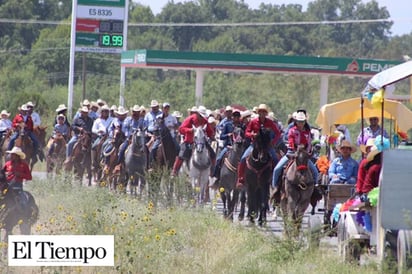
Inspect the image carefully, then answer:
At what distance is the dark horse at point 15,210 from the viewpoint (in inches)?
760

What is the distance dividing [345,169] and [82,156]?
13056 mm

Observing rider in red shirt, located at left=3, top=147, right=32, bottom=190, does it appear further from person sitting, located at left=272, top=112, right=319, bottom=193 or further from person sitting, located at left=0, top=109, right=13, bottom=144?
person sitting, located at left=0, top=109, right=13, bottom=144

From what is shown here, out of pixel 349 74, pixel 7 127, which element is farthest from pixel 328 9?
pixel 7 127

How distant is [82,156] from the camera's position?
3256 centimetres

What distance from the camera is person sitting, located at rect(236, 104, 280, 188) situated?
77.0 ft

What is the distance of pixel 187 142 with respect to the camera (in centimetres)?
2806

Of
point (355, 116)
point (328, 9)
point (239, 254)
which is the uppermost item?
point (328, 9)

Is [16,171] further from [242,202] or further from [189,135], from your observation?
[189,135]

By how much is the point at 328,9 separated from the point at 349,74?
9556 centimetres

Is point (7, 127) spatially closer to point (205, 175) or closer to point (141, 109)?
point (141, 109)

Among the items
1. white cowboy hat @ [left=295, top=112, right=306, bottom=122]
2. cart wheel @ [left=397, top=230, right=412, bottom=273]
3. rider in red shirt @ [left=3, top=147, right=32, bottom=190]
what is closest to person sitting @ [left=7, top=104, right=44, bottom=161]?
rider in red shirt @ [left=3, top=147, right=32, bottom=190]

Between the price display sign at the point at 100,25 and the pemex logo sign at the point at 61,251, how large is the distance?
28660 millimetres

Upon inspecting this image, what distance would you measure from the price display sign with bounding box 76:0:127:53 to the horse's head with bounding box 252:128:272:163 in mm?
20846

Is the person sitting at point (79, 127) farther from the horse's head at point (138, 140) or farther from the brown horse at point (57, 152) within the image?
the horse's head at point (138, 140)
